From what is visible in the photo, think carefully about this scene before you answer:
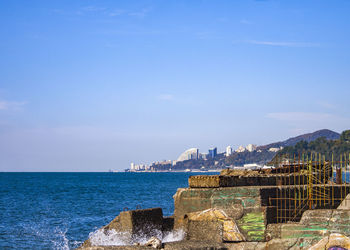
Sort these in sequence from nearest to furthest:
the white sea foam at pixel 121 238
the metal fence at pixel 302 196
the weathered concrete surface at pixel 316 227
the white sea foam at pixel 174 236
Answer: the weathered concrete surface at pixel 316 227 → the white sea foam at pixel 121 238 → the white sea foam at pixel 174 236 → the metal fence at pixel 302 196

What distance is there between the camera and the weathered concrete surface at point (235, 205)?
9.16 meters

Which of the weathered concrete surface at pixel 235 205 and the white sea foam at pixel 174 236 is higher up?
the weathered concrete surface at pixel 235 205

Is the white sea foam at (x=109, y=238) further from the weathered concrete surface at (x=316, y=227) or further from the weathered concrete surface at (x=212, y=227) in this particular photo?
the weathered concrete surface at (x=316, y=227)

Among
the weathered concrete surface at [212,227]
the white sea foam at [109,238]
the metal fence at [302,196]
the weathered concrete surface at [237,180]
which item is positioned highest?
the weathered concrete surface at [237,180]

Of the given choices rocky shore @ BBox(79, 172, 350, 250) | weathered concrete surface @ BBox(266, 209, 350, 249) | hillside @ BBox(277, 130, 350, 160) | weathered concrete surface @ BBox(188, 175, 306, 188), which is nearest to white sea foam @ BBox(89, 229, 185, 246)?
rocky shore @ BBox(79, 172, 350, 250)

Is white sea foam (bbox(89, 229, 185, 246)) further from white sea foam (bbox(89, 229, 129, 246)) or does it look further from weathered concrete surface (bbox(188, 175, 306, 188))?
weathered concrete surface (bbox(188, 175, 306, 188))

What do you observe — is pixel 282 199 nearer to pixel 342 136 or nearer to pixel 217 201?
pixel 217 201

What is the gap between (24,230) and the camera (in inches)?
964

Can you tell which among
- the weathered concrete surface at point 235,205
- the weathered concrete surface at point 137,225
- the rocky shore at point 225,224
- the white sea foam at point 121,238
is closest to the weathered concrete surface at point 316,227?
the rocky shore at point 225,224

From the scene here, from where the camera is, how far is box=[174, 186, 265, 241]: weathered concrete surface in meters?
9.16

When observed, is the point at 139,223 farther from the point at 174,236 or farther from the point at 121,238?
the point at 174,236

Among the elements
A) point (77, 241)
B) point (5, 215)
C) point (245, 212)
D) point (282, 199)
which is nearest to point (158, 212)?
point (245, 212)

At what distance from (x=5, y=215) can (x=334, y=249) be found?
28.6m

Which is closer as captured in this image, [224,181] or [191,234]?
[191,234]
